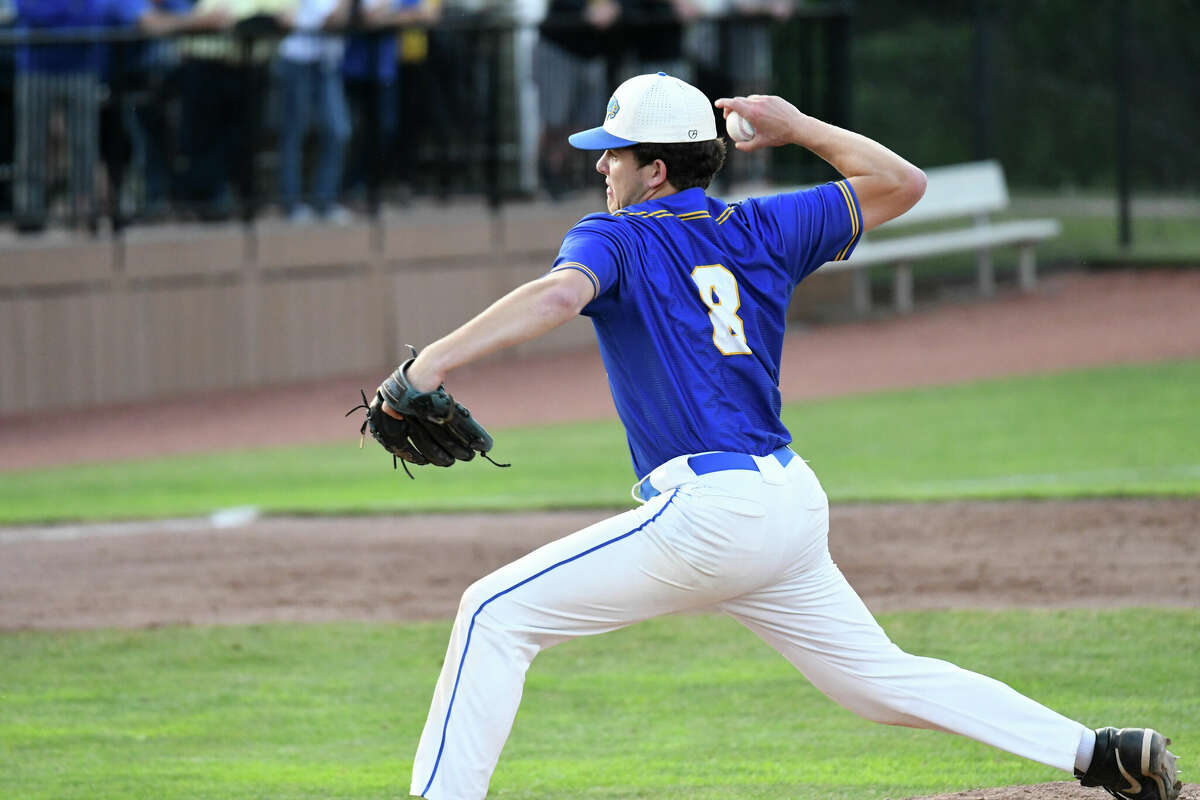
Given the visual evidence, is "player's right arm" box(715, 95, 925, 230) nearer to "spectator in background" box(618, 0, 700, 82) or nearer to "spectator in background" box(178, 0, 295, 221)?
"spectator in background" box(178, 0, 295, 221)

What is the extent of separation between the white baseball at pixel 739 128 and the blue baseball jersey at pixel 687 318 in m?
0.29

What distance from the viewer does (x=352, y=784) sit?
508 cm

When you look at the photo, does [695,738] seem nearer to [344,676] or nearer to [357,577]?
[344,676]

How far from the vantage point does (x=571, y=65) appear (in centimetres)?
1609

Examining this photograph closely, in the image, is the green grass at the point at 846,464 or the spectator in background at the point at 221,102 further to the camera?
the spectator in background at the point at 221,102

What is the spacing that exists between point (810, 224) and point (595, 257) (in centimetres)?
70

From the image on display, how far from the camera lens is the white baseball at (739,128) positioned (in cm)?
436

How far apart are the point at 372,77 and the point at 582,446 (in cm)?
485

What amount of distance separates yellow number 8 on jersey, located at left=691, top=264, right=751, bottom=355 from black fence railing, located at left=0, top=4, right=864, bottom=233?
10983mm

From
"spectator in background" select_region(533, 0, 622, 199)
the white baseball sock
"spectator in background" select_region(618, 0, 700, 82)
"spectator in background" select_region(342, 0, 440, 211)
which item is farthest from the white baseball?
"spectator in background" select_region(618, 0, 700, 82)

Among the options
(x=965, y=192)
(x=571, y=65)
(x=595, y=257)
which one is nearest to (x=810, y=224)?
(x=595, y=257)

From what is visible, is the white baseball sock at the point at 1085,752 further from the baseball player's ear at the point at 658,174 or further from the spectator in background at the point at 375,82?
the spectator in background at the point at 375,82

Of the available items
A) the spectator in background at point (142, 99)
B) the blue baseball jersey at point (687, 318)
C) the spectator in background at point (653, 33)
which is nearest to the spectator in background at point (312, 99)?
the spectator in background at point (142, 99)

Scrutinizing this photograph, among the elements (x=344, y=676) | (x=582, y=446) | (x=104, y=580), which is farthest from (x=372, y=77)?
(x=344, y=676)
